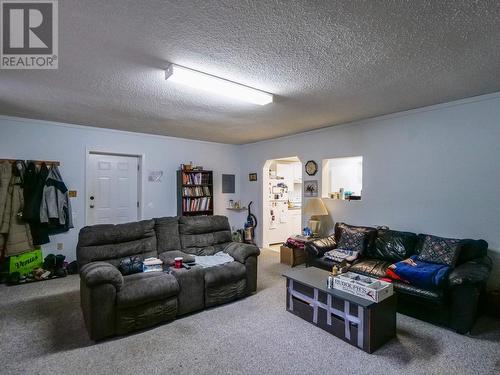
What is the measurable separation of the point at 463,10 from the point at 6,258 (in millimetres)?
5866

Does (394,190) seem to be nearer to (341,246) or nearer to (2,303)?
(341,246)

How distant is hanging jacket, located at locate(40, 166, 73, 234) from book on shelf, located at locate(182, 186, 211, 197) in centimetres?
202

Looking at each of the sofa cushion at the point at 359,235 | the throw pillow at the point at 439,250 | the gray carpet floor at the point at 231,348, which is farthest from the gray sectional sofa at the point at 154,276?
the throw pillow at the point at 439,250

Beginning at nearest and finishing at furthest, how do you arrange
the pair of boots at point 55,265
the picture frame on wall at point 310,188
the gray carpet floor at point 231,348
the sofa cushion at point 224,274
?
the gray carpet floor at point 231,348 < the sofa cushion at point 224,274 < the pair of boots at point 55,265 < the picture frame on wall at point 310,188

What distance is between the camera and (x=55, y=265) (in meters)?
4.12

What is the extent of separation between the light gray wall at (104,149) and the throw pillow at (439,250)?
407 centimetres

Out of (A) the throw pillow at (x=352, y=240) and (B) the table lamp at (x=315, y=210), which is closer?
(A) the throw pillow at (x=352, y=240)

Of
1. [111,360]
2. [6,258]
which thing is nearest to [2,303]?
[6,258]

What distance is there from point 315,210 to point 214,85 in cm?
281

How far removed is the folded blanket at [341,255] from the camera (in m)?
3.50

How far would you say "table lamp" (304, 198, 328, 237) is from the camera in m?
4.51

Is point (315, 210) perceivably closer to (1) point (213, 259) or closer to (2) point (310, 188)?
(2) point (310, 188)

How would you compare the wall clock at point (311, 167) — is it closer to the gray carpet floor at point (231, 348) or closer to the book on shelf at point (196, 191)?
the book on shelf at point (196, 191)

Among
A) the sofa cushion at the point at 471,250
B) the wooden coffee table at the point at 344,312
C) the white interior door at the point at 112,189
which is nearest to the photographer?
the wooden coffee table at the point at 344,312
